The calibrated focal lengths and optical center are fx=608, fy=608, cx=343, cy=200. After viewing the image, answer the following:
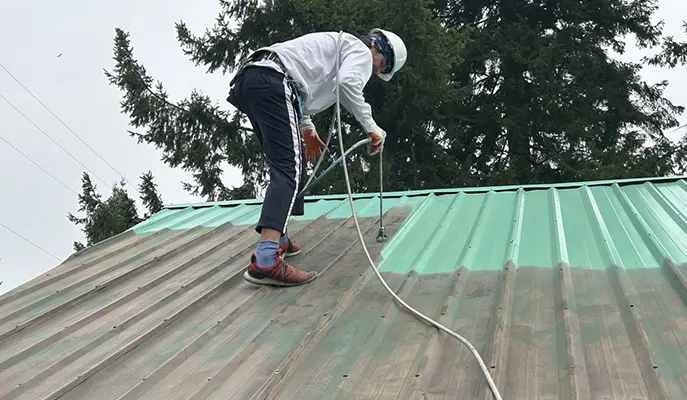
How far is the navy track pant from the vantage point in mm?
2863

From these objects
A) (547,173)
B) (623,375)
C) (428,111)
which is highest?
(428,111)

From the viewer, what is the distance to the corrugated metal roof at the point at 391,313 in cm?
190

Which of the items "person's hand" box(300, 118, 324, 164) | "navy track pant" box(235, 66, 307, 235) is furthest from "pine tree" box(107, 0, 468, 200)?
"navy track pant" box(235, 66, 307, 235)

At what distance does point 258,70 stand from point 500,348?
1.70 metres

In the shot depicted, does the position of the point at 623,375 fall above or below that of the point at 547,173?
above

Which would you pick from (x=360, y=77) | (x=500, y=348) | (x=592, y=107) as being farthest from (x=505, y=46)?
(x=500, y=348)

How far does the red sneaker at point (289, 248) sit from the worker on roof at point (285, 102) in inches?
15.2

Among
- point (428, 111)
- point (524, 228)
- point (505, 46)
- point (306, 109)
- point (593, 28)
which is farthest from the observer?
point (593, 28)

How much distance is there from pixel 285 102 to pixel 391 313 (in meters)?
1.14

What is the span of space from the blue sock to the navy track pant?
0.08m

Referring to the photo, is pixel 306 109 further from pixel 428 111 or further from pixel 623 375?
pixel 428 111

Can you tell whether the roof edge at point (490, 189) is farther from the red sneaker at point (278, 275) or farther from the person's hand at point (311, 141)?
the red sneaker at point (278, 275)

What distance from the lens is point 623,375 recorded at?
177 centimetres

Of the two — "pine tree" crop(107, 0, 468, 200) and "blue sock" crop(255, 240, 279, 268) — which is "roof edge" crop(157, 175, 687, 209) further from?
"pine tree" crop(107, 0, 468, 200)
